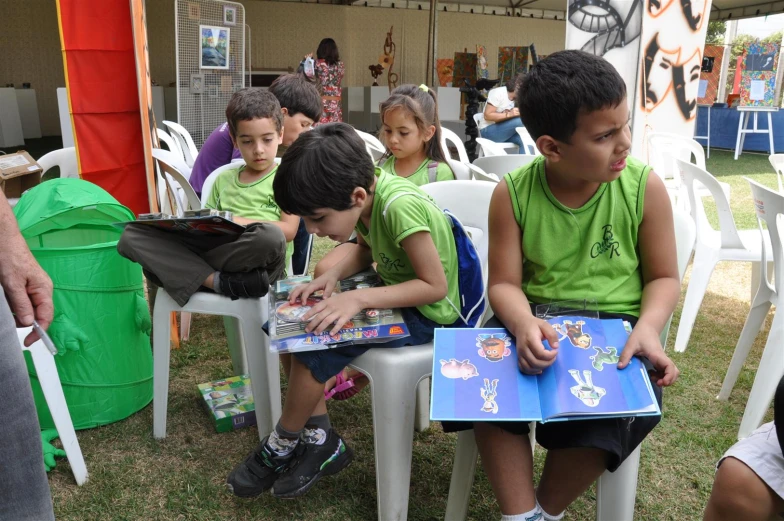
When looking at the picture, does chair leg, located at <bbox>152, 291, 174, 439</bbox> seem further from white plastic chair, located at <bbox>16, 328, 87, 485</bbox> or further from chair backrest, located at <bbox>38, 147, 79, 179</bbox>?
chair backrest, located at <bbox>38, 147, 79, 179</bbox>

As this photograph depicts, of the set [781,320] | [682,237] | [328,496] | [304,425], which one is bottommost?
[328,496]

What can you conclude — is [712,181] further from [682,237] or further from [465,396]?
[465,396]

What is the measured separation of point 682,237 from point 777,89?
32.8 feet

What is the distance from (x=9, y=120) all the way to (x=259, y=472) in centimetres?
1036

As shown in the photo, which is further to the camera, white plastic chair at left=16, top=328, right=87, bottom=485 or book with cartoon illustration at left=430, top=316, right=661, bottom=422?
white plastic chair at left=16, top=328, right=87, bottom=485

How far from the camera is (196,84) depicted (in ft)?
19.2

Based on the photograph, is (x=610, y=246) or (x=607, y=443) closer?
(x=607, y=443)

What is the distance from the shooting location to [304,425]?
161cm

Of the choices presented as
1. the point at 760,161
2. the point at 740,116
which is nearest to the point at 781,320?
the point at 760,161

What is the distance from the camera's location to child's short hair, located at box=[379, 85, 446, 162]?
246cm

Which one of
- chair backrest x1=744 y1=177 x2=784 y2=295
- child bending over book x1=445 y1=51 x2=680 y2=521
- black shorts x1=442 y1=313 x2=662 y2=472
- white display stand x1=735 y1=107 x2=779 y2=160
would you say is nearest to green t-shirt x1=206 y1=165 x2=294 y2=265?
child bending over book x1=445 y1=51 x2=680 y2=521

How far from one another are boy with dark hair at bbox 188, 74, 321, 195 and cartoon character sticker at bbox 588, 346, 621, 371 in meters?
1.67

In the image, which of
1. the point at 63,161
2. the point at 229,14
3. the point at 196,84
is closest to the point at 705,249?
the point at 63,161

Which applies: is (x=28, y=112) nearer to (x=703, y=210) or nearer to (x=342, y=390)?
(x=342, y=390)
